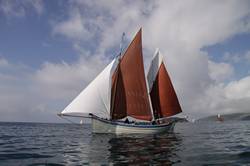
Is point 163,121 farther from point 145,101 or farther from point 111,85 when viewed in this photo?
point 111,85

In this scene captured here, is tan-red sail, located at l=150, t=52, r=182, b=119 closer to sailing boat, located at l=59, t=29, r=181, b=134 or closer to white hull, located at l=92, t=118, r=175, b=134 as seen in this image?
sailing boat, located at l=59, t=29, r=181, b=134

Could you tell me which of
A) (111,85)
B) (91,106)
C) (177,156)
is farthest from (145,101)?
(177,156)

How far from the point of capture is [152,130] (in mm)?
55500

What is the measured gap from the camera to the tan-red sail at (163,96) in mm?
61312

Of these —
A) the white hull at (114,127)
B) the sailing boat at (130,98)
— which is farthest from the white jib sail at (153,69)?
the white hull at (114,127)

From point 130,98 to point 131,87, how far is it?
1915mm

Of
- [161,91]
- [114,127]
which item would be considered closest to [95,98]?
[114,127]

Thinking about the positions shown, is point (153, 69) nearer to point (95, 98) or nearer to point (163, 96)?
point (163, 96)

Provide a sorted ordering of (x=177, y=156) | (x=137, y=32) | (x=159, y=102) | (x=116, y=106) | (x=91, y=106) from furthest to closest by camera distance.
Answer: (x=159, y=102)
(x=137, y=32)
(x=116, y=106)
(x=91, y=106)
(x=177, y=156)

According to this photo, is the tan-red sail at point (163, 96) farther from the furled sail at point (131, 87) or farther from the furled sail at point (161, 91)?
the furled sail at point (131, 87)

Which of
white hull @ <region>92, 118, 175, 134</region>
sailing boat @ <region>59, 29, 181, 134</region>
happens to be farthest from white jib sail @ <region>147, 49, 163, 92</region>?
white hull @ <region>92, 118, 175, 134</region>

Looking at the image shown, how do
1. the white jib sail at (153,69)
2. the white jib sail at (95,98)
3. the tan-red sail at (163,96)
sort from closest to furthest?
the white jib sail at (95,98) → the tan-red sail at (163,96) → the white jib sail at (153,69)

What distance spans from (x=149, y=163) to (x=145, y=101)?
36.6 meters

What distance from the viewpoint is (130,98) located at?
54.7 m
